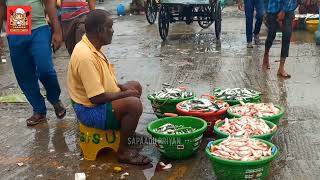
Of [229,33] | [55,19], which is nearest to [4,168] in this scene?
[55,19]

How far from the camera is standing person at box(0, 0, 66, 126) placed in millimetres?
5039

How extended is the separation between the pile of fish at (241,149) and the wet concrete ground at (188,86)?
0.40 meters

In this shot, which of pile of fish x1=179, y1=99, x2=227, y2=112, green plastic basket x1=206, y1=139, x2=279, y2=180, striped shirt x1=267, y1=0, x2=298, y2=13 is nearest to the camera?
green plastic basket x1=206, y1=139, x2=279, y2=180

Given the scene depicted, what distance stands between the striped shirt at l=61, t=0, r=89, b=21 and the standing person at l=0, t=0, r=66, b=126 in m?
0.46

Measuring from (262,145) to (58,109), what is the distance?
2.68m

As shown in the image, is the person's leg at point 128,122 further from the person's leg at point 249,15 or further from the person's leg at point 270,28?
the person's leg at point 249,15

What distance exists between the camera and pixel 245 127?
4105 millimetres

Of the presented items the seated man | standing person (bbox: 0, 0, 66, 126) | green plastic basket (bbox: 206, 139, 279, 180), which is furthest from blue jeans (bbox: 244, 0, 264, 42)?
green plastic basket (bbox: 206, 139, 279, 180)

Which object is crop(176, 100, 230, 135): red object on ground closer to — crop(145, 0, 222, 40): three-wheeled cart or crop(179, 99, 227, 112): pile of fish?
crop(179, 99, 227, 112): pile of fish

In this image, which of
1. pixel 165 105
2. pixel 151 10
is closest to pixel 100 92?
pixel 165 105

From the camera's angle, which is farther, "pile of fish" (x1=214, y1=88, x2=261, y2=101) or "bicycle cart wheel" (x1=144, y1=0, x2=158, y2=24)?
"bicycle cart wheel" (x1=144, y1=0, x2=158, y2=24)

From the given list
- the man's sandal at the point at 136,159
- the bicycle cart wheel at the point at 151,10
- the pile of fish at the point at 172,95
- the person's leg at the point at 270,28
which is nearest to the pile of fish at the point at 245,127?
the man's sandal at the point at 136,159

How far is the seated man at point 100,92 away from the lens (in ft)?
13.3

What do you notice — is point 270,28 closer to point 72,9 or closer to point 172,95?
point 172,95
